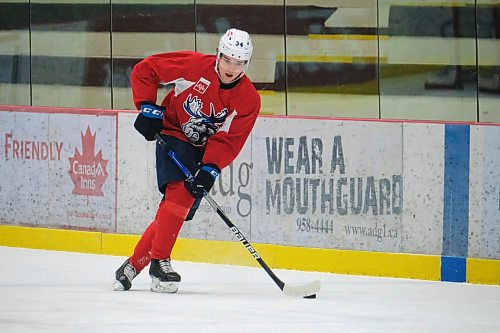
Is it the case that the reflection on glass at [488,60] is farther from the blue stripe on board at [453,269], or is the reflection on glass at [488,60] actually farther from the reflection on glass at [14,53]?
the reflection on glass at [14,53]

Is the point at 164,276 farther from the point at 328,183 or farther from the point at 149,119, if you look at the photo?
the point at 328,183

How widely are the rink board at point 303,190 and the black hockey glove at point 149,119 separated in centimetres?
141

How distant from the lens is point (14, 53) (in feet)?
35.1

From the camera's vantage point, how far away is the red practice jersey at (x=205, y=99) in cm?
723

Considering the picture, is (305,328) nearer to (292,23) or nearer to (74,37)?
(292,23)

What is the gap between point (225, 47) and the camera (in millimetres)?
7117

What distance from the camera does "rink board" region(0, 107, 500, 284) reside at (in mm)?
7945

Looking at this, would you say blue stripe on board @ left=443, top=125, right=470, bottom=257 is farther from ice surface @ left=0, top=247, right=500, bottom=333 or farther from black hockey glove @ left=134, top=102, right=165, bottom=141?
black hockey glove @ left=134, top=102, right=165, bottom=141

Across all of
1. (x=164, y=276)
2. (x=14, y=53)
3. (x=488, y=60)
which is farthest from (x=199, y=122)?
(x=14, y=53)

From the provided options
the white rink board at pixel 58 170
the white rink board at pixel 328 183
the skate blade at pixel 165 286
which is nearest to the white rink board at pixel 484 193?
the white rink board at pixel 328 183

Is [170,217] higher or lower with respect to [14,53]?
lower

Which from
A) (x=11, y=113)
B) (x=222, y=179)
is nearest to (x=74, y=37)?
(x=11, y=113)

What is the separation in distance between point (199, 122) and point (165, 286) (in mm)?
815

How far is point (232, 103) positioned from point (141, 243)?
0.85 metres
